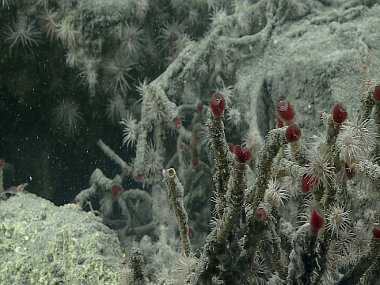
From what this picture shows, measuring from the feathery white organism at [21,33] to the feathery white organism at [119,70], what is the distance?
720 mm

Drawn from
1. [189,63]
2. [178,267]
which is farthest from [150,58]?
[178,267]

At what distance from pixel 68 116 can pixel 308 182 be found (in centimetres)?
336

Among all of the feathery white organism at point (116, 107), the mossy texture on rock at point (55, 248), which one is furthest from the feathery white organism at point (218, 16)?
the mossy texture on rock at point (55, 248)

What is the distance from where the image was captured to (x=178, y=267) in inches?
84.1

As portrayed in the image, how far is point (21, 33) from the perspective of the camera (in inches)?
168

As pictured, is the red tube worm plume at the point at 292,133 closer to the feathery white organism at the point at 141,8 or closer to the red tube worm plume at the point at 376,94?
the red tube worm plume at the point at 376,94

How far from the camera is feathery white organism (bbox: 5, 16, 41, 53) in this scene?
169 inches

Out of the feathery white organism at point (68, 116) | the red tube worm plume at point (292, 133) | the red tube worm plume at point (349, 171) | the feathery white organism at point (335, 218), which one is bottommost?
the feathery white organism at point (68, 116)

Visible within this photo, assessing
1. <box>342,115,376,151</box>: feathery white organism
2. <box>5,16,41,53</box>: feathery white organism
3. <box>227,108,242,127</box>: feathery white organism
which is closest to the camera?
Answer: <box>342,115,376,151</box>: feathery white organism

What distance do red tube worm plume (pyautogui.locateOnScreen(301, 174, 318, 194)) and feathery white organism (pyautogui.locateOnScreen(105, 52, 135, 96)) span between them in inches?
118

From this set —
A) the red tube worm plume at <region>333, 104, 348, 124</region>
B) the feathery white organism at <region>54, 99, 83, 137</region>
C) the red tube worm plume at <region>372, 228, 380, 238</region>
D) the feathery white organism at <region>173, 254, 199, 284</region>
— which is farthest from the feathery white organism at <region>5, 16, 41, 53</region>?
the red tube worm plume at <region>372, 228, 380, 238</region>

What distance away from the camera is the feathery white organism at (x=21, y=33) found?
14.0ft

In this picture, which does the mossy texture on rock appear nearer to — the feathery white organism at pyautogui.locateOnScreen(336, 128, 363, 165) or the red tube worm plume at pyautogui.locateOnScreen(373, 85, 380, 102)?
the feathery white organism at pyautogui.locateOnScreen(336, 128, 363, 165)

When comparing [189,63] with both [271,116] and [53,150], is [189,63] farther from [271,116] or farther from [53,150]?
[53,150]
